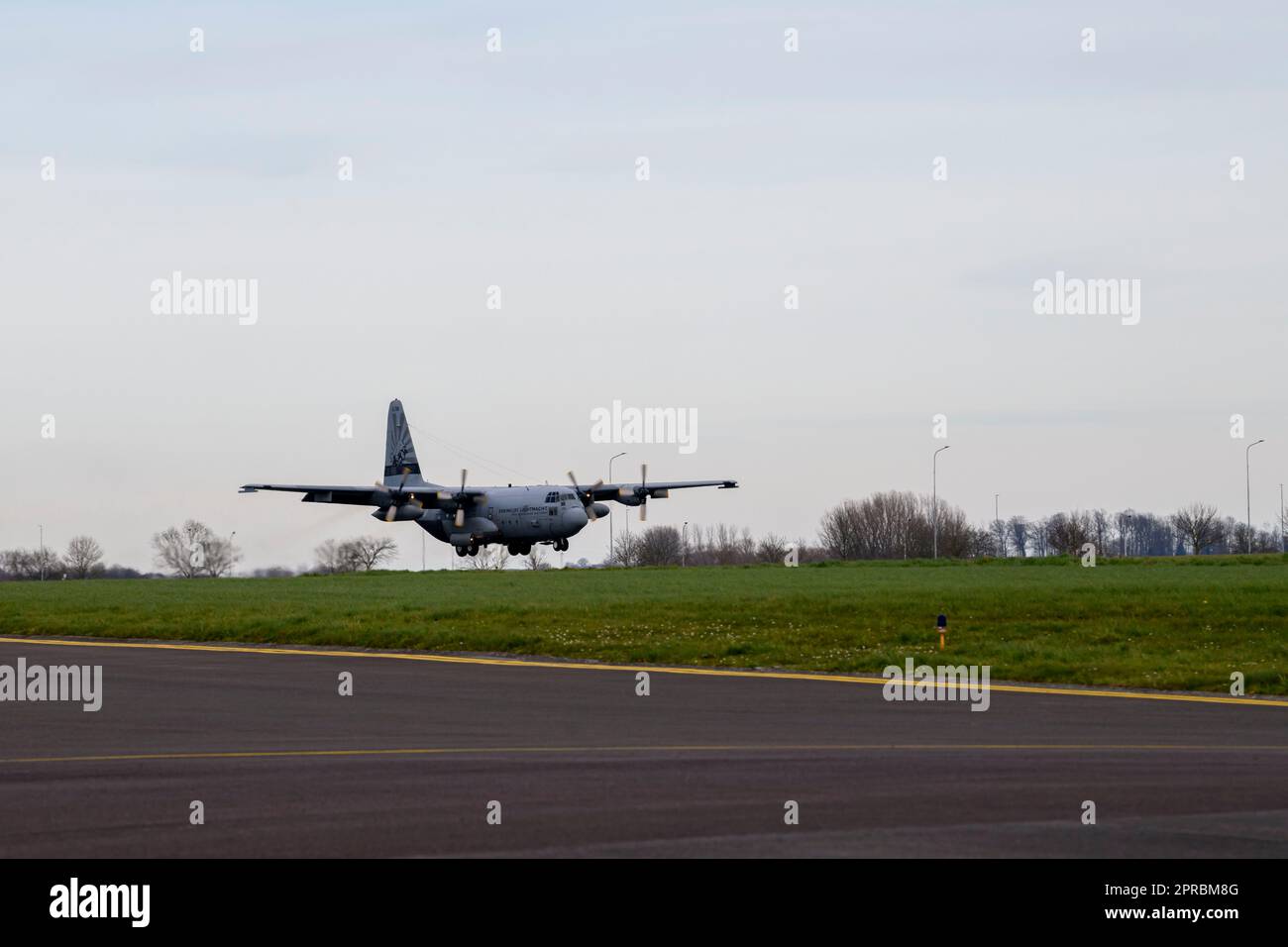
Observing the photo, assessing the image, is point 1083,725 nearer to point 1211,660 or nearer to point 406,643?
point 1211,660

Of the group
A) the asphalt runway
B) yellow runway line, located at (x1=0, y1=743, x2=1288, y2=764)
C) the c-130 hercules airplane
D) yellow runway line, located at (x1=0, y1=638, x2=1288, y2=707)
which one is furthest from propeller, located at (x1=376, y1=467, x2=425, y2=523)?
yellow runway line, located at (x1=0, y1=743, x2=1288, y2=764)

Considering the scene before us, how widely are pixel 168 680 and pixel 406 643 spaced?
10.4 m

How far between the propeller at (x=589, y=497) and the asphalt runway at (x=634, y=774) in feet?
209

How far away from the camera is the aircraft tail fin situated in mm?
100312

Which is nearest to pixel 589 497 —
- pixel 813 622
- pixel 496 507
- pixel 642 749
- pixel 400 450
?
pixel 496 507

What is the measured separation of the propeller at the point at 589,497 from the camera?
89.6m

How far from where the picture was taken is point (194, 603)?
180 ft

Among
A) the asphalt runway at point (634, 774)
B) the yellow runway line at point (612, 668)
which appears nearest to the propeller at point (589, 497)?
the yellow runway line at point (612, 668)

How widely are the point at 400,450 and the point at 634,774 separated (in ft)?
286

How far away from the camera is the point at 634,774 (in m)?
14.9

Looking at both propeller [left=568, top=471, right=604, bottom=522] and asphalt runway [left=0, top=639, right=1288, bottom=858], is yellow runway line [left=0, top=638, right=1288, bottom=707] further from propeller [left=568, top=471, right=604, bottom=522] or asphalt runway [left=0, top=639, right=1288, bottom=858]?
propeller [left=568, top=471, right=604, bottom=522]

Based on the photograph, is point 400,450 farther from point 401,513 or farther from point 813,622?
point 813,622
